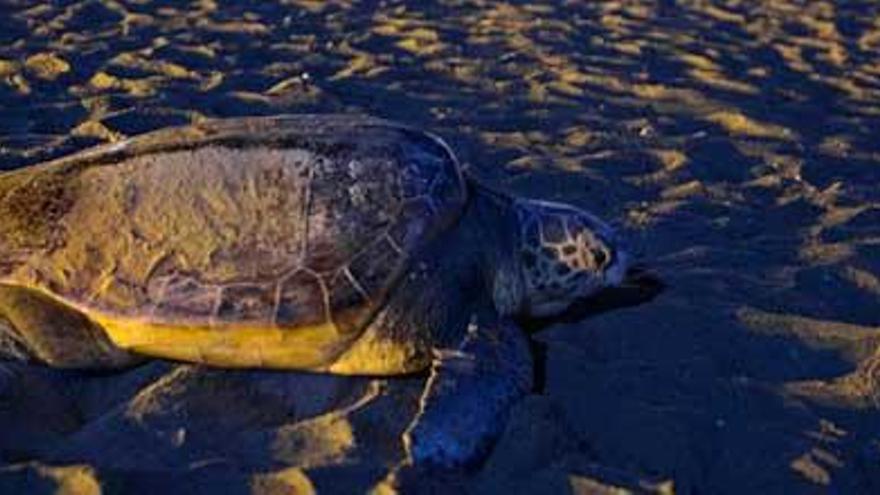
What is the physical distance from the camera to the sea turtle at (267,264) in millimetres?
2877

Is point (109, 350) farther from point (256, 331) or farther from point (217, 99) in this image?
point (217, 99)

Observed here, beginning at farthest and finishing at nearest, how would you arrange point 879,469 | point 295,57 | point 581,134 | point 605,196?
point 295,57
point 581,134
point 605,196
point 879,469

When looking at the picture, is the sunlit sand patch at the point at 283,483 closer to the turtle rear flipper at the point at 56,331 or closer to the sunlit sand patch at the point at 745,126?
the turtle rear flipper at the point at 56,331

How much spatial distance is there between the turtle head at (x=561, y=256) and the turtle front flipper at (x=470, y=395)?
1.03 feet

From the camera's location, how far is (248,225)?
2965 millimetres

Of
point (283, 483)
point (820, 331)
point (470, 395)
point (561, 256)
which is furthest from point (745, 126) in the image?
point (283, 483)

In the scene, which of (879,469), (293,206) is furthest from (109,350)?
(879,469)

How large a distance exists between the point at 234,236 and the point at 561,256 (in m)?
1.04

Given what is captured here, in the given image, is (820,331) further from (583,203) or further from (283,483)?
(283,483)

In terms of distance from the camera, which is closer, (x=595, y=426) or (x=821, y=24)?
(x=595, y=426)

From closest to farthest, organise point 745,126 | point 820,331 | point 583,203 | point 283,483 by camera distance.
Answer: point 283,483, point 820,331, point 583,203, point 745,126

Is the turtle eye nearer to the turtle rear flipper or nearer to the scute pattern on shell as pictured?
the scute pattern on shell

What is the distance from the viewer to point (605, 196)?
169 inches

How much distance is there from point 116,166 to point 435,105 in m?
2.37
